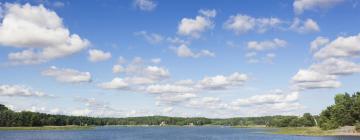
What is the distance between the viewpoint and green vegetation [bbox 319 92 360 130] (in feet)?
481

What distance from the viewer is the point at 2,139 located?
383ft

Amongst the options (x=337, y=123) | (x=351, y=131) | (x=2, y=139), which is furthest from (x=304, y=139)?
(x=2, y=139)

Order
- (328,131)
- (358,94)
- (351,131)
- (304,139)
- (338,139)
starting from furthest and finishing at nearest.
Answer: (358,94), (328,131), (351,131), (304,139), (338,139)

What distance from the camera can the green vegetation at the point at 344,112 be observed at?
14669cm

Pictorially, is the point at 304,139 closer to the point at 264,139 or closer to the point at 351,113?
the point at 264,139

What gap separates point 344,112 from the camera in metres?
148

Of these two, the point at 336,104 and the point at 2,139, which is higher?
the point at 336,104

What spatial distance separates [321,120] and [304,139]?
50.4 metres

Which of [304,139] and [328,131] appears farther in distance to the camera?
[328,131]

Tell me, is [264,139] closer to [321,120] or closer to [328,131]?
[328,131]

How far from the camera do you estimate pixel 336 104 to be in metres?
154

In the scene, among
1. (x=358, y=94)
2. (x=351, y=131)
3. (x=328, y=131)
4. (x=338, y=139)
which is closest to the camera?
(x=338, y=139)

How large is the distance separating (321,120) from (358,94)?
608 inches

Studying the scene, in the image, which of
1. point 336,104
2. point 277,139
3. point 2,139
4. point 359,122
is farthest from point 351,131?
point 2,139
